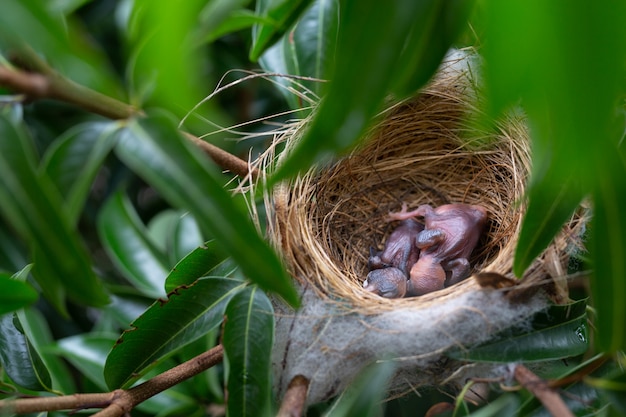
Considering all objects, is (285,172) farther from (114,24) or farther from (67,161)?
(114,24)

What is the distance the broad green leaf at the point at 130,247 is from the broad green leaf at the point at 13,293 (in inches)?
23.3

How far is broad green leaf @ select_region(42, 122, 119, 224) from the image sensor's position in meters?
0.60

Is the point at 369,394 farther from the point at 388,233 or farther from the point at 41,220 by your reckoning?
the point at 388,233

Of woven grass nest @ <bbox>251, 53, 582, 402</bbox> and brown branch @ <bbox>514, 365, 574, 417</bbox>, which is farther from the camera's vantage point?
woven grass nest @ <bbox>251, 53, 582, 402</bbox>

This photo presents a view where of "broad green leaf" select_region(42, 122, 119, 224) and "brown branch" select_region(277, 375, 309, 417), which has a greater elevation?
"broad green leaf" select_region(42, 122, 119, 224)

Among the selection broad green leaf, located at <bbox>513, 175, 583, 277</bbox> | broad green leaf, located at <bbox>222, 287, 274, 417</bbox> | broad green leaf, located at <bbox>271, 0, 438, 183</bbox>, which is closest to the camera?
broad green leaf, located at <bbox>271, 0, 438, 183</bbox>

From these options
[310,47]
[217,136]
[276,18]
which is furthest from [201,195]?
[217,136]

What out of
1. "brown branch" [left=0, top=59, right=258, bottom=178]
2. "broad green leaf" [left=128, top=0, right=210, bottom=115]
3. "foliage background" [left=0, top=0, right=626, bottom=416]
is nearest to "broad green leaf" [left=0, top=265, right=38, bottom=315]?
"foliage background" [left=0, top=0, right=626, bottom=416]

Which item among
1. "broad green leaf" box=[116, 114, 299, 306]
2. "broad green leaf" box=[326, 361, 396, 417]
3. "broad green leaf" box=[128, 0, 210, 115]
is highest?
"broad green leaf" box=[128, 0, 210, 115]

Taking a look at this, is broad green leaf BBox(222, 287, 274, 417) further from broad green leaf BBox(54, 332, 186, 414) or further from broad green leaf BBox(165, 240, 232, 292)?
broad green leaf BBox(54, 332, 186, 414)

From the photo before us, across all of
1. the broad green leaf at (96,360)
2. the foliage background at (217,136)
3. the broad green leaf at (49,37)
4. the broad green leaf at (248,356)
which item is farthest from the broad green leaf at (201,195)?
the broad green leaf at (96,360)

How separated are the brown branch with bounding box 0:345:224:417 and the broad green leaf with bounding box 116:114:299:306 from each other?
1.05 feet

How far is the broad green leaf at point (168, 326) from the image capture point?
837 millimetres

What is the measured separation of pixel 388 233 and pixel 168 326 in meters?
0.76
